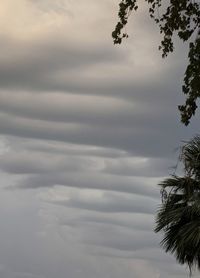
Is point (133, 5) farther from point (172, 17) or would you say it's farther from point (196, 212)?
point (196, 212)

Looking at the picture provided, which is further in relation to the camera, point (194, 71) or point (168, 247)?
point (168, 247)

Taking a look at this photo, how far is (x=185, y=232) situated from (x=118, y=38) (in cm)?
1246

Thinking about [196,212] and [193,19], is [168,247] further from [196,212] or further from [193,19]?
[193,19]

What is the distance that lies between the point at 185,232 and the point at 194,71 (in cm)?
1263

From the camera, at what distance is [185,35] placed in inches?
405

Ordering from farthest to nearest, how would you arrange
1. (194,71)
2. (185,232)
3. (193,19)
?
1. (185,232)
2. (193,19)
3. (194,71)

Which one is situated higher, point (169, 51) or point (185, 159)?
point (169, 51)

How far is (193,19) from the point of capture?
10664 mm

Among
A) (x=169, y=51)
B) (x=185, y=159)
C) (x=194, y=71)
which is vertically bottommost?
(x=185, y=159)

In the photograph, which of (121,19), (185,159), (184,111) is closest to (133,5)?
(121,19)

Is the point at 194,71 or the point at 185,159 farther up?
the point at 194,71

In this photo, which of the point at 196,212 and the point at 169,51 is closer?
the point at 169,51

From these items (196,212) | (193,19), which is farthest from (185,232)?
(193,19)

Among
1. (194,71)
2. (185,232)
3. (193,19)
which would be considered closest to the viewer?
(194,71)
